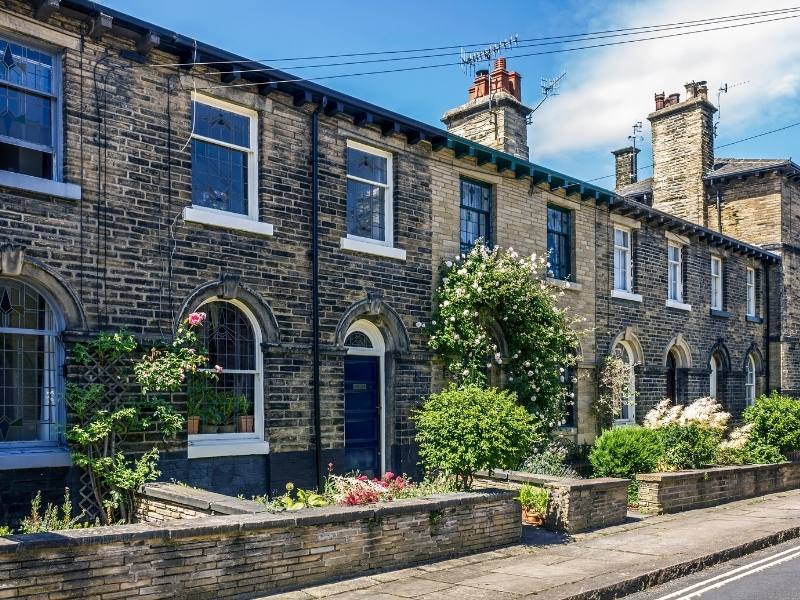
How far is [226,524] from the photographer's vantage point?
7375 mm

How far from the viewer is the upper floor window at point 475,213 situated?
15.1m

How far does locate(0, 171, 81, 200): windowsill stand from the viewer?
9004 millimetres

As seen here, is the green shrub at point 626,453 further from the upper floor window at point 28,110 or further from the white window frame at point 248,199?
the upper floor window at point 28,110

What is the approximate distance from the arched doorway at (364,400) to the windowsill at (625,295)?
7385mm

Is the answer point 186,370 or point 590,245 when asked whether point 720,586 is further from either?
point 590,245

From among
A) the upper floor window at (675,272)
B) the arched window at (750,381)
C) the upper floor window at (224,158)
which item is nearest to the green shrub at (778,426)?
the upper floor window at (675,272)

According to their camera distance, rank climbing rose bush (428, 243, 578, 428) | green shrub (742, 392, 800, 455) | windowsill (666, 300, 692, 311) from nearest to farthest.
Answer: climbing rose bush (428, 243, 578, 428) < green shrub (742, 392, 800, 455) < windowsill (666, 300, 692, 311)

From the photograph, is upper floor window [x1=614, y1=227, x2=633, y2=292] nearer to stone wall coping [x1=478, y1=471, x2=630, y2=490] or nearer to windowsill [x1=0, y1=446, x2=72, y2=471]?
stone wall coping [x1=478, y1=471, x2=630, y2=490]

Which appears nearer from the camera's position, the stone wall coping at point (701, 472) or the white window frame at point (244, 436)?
the white window frame at point (244, 436)

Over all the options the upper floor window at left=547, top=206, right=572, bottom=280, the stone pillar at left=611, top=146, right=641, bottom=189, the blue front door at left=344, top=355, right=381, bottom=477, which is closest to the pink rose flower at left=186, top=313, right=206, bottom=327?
the blue front door at left=344, top=355, right=381, bottom=477

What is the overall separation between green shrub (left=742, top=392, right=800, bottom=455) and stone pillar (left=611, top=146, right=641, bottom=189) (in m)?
13.2

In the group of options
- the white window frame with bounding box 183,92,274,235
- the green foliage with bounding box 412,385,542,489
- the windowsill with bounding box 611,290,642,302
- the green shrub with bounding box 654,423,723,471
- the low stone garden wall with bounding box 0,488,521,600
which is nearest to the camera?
the low stone garden wall with bounding box 0,488,521,600

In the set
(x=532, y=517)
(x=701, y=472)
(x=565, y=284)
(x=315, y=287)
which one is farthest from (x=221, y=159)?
(x=701, y=472)

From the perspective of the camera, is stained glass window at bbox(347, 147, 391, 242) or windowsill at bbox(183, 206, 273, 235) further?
stained glass window at bbox(347, 147, 391, 242)
